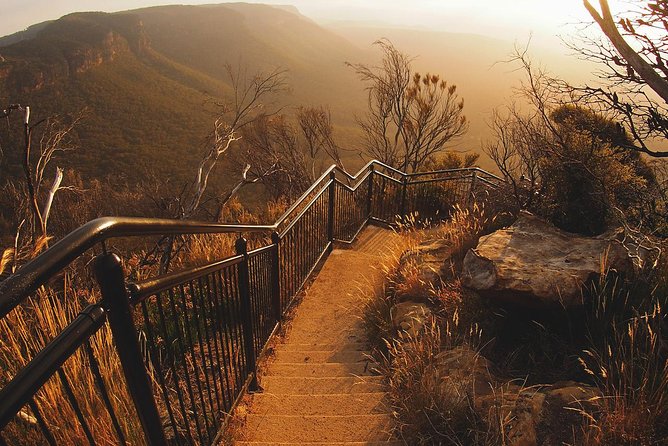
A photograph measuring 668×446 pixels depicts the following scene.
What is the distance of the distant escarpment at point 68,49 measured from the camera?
149 feet

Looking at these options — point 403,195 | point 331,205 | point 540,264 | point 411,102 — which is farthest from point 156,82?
point 540,264

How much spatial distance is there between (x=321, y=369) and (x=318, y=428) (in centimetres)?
91

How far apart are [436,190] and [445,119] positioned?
722 centimetres

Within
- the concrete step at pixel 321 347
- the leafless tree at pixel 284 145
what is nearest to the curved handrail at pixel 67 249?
the concrete step at pixel 321 347

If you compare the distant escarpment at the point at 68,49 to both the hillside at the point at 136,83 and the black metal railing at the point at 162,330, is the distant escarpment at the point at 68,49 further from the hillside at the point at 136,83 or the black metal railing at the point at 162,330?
the black metal railing at the point at 162,330

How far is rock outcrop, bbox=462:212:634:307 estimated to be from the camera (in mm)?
3043

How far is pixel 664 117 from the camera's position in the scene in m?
3.70

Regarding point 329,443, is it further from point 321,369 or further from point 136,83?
point 136,83

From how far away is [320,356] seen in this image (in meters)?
3.98

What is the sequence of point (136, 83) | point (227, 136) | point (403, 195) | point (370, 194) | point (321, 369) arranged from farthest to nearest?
1. point (136, 83)
2. point (227, 136)
3. point (403, 195)
4. point (370, 194)
5. point (321, 369)

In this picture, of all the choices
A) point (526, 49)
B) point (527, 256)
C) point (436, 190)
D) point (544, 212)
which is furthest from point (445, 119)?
point (527, 256)

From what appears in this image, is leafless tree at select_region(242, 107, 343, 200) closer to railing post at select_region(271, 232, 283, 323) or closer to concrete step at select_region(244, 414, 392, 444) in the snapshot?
railing post at select_region(271, 232, 283, 323)

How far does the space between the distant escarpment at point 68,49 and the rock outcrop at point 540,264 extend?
42.9 m

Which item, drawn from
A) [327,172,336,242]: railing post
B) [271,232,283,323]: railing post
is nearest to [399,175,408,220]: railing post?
[327,172,336,242]: railing post
